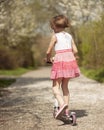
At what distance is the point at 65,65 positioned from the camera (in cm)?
934

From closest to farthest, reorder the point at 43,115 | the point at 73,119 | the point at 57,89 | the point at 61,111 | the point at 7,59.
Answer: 1. the point at 61,111
2. the point at 73,119
3. the point at 57,89
4. the point at 43,115
5. the point at 7,59

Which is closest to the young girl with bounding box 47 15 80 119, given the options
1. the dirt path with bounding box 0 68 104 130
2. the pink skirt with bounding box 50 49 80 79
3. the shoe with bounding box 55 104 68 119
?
the pink skirt with bounding box 50 49 80 79

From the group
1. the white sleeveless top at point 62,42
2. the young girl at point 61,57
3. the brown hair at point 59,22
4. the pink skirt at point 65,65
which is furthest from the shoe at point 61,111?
the brown hair at point 59,22

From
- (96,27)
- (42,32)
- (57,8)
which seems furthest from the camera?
(42,32)

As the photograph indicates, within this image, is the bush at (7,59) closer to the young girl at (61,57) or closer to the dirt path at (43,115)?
the dirt path at (43,115)

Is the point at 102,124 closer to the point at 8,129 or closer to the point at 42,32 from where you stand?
the point at 8,129

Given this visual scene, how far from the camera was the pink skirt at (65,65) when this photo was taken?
30.5 feet

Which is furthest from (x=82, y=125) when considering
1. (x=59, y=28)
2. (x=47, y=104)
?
(x=47, y=104)

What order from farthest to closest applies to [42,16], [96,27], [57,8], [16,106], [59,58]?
1. [42,16]
2. [57,8]
3. [96,27]
4. [16,106]
5. [59,58]

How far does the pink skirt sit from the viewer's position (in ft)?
30.5

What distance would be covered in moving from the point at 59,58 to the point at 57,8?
2973 centimetres

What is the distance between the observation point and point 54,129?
338 inches

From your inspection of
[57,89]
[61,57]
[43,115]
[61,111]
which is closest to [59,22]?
[61,57]

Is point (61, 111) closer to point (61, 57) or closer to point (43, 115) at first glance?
point (61, 57)
